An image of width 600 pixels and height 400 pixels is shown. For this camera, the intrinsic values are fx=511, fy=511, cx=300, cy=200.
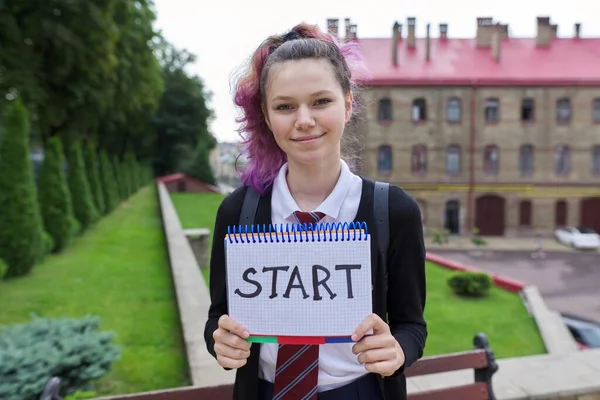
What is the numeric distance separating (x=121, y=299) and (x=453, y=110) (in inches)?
1023

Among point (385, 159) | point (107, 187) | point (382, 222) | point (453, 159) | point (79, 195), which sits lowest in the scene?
point (453, 159)

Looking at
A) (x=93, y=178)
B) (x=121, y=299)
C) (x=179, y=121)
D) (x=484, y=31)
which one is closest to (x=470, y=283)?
(x=121, y=299)

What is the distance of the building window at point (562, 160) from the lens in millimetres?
30547

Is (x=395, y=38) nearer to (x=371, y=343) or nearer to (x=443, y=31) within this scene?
(x=443, y=31)

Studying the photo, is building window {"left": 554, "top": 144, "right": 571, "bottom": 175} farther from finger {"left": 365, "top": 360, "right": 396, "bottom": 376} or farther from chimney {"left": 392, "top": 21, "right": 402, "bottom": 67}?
finger {"left": 365, "top": 360, "right": 396, "bottom": 376}

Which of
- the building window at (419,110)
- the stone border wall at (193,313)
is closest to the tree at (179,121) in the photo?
the building window at (419,110)

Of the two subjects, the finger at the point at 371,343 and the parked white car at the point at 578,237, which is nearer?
the finger at the point at 371,343

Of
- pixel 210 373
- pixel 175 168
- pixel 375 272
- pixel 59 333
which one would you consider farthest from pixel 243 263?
pixel 175 168

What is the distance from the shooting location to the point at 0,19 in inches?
638

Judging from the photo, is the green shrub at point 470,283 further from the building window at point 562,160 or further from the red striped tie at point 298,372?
the building window at point 562,160

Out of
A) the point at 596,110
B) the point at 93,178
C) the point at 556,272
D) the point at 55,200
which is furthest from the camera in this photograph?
the point at 596,110

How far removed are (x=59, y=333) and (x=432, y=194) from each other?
28.3 m

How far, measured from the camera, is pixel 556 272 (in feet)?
73.8

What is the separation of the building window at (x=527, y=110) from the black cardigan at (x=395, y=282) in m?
31.3
